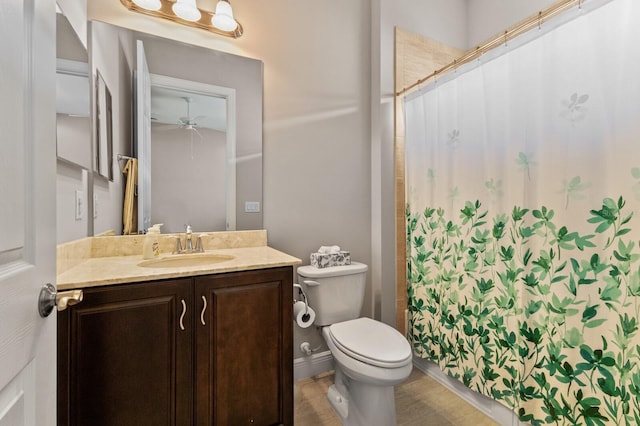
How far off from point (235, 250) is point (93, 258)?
655 millimetres

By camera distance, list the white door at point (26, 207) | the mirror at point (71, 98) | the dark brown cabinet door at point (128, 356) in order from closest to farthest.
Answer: the white door at point (26, 207) < the dark brown cabinet door at point (128, 356) < the mirror at point (71, 98)

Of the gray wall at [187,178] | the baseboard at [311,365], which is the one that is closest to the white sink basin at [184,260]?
the gray wall at [187,178]

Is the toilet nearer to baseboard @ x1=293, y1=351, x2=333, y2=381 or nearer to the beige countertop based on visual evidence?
baseboard @ x1=293, y1=351, x2=333, y2=381

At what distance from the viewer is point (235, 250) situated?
169cm

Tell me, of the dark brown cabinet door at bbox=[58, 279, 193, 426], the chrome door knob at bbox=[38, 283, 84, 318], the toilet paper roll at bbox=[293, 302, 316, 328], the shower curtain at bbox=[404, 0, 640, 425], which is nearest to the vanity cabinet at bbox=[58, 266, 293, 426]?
the dark brown cabinet door at bbox=[58, 279, 193, 426]

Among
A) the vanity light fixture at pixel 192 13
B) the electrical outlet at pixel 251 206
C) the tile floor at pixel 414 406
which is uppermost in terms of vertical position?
the vanity light fixture at pixel 192 13

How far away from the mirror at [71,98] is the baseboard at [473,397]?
89.4 inches

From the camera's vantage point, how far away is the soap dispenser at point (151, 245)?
4.63 ft

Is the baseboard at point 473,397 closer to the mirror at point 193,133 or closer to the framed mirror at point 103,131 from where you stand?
the mirror at point 193,133

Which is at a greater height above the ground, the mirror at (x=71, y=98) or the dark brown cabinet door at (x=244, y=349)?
the mirror at (x=71, y=98)

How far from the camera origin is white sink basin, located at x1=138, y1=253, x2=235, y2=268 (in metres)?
1.42

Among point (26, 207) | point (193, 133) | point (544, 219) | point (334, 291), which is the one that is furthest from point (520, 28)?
point (26, 207)

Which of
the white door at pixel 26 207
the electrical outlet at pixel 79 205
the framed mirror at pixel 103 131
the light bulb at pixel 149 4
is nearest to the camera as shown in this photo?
the white door at pixel 26 207

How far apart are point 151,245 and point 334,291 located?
0.99 metres
